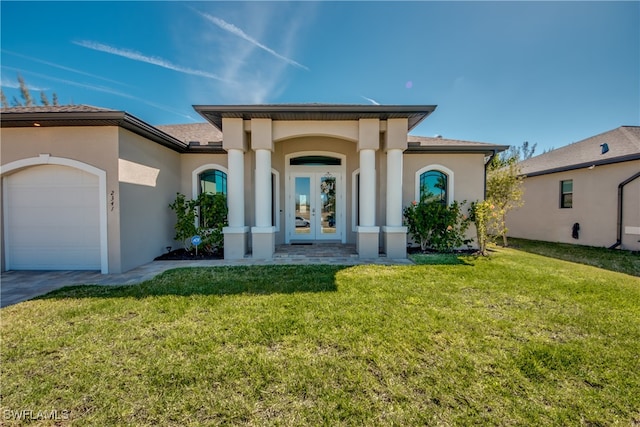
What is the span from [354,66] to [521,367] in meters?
10.1

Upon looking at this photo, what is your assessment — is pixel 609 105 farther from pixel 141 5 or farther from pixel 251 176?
pixel 141 5

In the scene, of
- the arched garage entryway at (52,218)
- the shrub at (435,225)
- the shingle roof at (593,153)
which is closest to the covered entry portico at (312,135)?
the shrub at (435,225)

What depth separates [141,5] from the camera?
288 inches

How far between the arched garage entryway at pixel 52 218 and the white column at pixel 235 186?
116 inches

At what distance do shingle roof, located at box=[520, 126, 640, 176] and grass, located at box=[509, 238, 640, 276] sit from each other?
3.24 metres

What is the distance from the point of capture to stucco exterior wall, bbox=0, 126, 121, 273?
18.4ft

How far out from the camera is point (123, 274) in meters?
5.64

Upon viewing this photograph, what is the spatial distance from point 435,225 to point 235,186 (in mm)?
6167

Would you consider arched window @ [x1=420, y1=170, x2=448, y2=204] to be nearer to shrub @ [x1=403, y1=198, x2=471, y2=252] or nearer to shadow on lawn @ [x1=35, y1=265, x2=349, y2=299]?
shrub @ [x1=403, y1=198, x2=471, y2=252]

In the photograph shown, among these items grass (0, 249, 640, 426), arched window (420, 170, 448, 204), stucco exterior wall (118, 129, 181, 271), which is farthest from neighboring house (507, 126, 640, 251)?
stucco exterior wall (118, 129, 181, 271)

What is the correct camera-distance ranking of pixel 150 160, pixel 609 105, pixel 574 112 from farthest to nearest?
pixel 574 112 < pixel 609 105 < pixel 150 160

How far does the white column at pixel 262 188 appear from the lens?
6887 mm

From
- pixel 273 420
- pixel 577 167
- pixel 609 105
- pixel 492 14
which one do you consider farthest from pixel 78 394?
pixel 609 105

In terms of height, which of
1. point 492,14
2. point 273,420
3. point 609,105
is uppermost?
point 492,14
